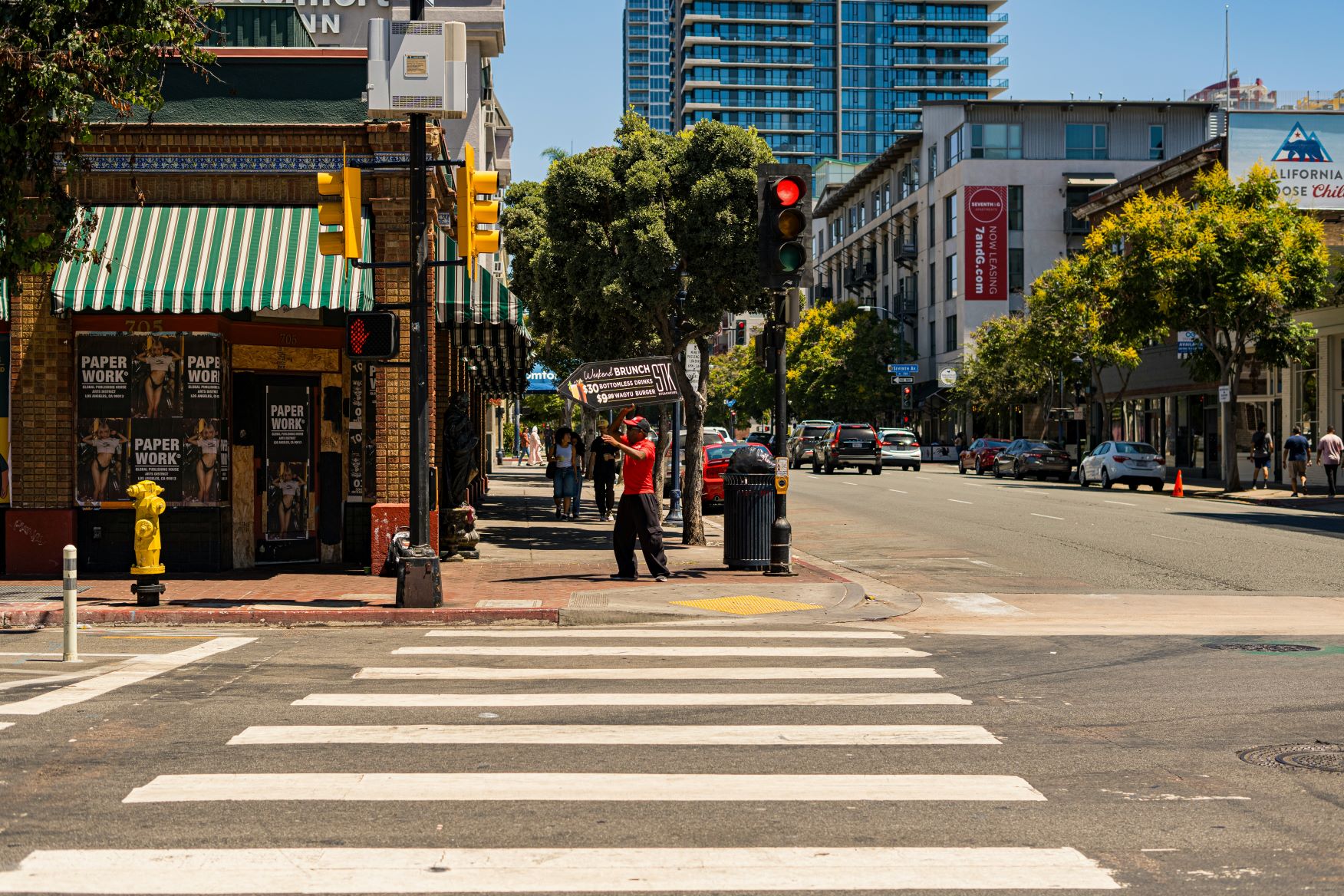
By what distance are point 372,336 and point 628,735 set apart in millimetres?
6810

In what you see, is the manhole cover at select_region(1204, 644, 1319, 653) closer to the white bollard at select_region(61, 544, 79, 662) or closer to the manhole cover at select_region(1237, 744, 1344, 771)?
the manhole cover at select_region(1237, 744, 1344, 771)

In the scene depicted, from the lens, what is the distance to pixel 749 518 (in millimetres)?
16578

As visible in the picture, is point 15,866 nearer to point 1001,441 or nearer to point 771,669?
point 771,669

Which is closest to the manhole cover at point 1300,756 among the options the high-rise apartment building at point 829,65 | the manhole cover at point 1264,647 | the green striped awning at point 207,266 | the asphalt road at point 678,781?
the asphalt road at point 678,781

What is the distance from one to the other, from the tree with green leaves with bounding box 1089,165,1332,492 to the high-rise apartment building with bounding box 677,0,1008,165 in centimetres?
11240

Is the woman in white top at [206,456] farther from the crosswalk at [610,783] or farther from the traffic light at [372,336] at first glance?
the crosswalk at [610,783]

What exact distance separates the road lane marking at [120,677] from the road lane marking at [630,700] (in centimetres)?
142

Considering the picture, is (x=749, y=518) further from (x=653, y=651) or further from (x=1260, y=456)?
(x=1260, y=456)

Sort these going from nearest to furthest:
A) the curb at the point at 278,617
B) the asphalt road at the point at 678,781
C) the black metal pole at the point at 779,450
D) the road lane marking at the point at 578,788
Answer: the asphalt road at the point at 678,781 → the road lane marking at the point at 578,788 → the curb at the point at 278,617 → the black metal pole at the point at 779,450

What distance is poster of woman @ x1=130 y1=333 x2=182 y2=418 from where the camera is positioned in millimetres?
16125

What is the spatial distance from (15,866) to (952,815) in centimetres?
380

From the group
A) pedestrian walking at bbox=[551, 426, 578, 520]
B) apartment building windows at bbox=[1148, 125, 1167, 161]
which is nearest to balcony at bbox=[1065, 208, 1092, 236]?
apartment building windows at bbox=[1148, 125, 1167, 161]

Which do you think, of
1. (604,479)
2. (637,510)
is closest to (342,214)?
(637,510)

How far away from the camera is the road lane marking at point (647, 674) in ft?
31.1
